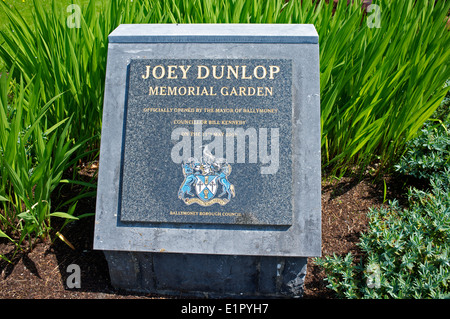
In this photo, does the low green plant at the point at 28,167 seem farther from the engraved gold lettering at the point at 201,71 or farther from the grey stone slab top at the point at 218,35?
the engraved gold lettering at the point at 201,71

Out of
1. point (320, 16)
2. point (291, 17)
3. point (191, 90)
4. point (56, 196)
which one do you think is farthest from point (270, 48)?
point (56, 196)

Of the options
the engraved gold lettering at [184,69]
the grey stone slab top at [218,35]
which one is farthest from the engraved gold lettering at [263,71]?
the engraved gold lettering at [184,69]

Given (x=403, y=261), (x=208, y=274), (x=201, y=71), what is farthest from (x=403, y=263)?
(x=201, y=71)

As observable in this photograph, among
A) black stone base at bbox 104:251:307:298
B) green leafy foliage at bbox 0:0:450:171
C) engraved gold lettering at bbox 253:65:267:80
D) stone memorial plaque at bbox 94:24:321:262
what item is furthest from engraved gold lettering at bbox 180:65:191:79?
black stone base at bbox 104:251:307:298

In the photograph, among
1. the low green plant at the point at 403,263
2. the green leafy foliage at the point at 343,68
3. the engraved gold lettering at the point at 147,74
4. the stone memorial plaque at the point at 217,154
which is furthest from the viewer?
the green leafy foliage at the point at 343,68

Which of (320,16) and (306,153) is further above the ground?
(320,16)

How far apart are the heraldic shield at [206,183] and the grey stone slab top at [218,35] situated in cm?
57

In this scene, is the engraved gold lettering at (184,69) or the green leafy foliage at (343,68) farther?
the green leafy foliage at (343,68)

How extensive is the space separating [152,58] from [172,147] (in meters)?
0.44

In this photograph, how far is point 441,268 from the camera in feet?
4.77

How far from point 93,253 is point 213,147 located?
0.86 meters

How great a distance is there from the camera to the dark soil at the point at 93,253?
1768 mm

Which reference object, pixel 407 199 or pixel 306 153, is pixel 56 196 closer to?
pixel 306 153

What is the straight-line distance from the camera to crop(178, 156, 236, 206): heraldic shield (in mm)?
1648
